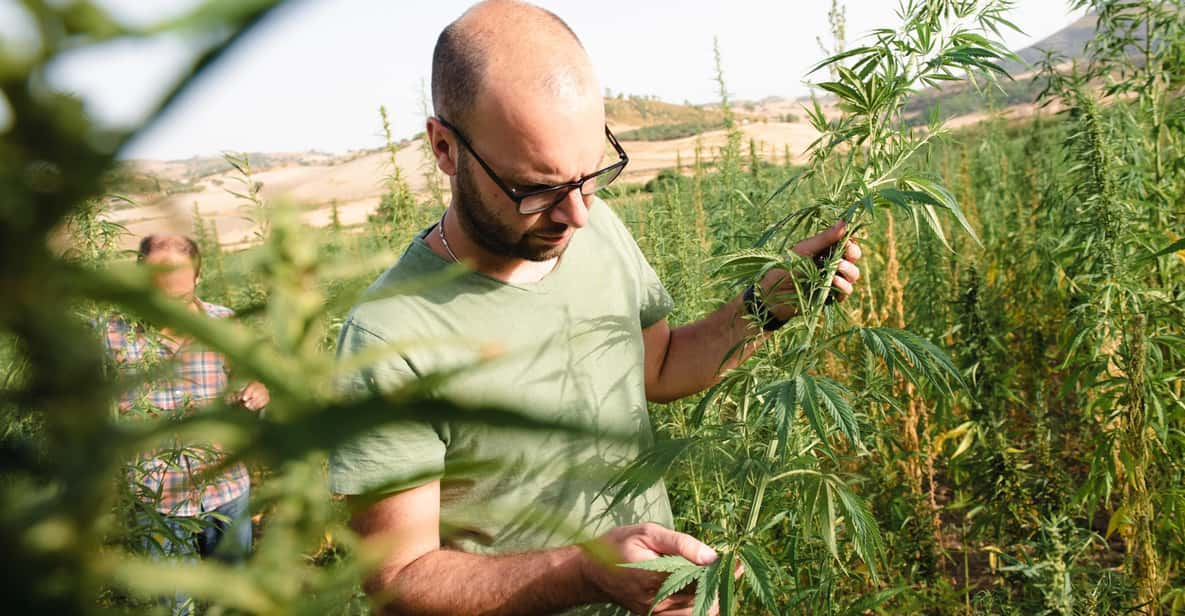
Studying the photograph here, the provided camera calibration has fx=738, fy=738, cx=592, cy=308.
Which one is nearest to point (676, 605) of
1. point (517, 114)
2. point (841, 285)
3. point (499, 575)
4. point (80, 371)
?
point (499, 575)

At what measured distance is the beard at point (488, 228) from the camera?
5.89 ft

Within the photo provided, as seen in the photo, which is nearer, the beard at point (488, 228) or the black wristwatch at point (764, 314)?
the black wristwatch at point (764, 314)

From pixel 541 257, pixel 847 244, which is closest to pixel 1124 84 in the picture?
pixel 847 244

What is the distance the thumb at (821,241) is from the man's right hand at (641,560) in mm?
662

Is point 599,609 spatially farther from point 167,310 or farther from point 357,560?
point 167,310

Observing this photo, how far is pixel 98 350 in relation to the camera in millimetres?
209

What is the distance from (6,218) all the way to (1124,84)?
3.50 metres

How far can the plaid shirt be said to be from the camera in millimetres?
588

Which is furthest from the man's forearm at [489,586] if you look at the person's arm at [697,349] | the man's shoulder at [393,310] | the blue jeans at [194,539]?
the person's arm at [697,349]

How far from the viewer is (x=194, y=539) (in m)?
2.28

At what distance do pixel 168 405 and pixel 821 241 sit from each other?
289cm

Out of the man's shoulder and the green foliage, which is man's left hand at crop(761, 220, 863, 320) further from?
the man's shoulder

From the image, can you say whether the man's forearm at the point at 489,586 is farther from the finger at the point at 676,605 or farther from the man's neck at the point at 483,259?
the man's neck at the point at 483,259

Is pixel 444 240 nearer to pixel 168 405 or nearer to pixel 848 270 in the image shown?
pixel 848 270
